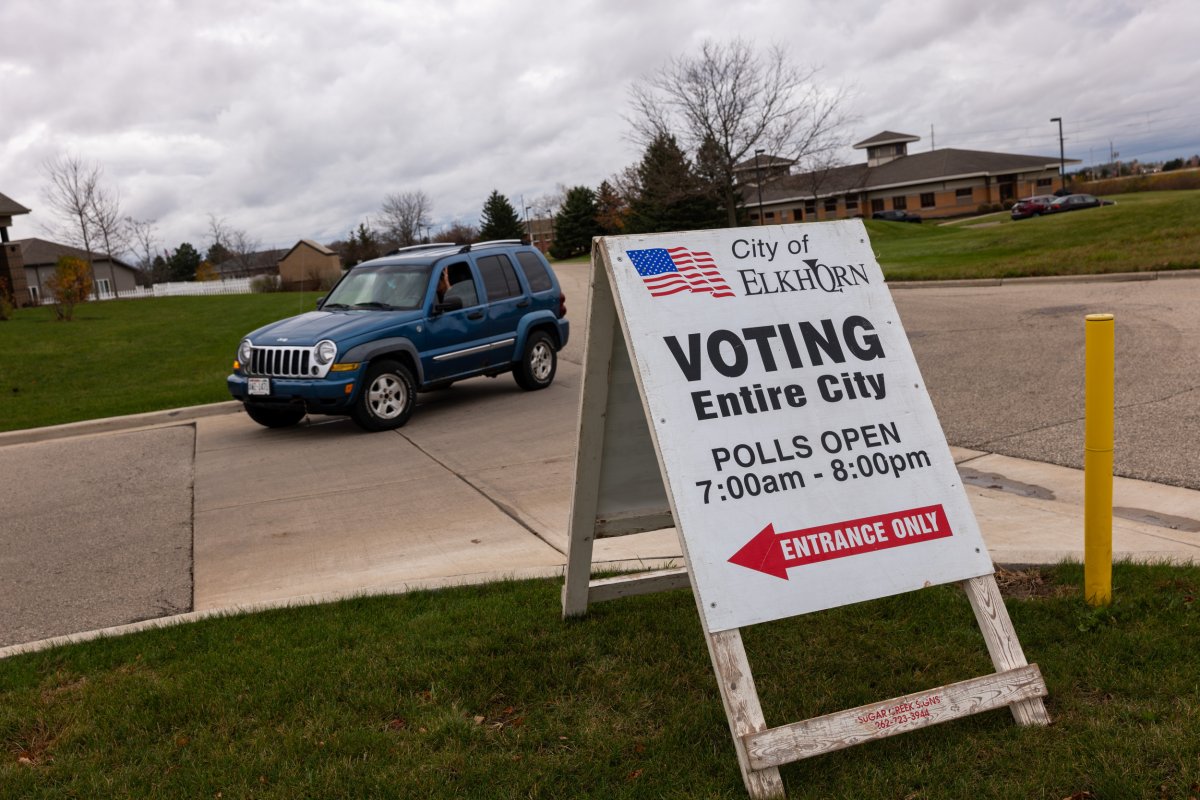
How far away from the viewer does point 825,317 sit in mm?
3939

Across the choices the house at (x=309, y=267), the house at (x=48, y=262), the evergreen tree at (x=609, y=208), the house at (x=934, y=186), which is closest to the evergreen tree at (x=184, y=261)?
the house at (x=309, y=267)

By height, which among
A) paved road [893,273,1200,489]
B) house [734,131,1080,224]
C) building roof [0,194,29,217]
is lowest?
paved road [893,273,1200,489]

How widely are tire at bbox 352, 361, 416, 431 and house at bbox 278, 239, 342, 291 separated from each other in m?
42.2

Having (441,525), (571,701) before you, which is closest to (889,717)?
(571,701)

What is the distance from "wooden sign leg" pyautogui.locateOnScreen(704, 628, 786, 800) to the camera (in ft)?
10.5

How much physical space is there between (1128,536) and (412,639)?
155 inches

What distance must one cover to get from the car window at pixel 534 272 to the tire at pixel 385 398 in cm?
236

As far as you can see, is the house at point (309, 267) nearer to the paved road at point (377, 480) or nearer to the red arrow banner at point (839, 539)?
the paved road at point (377, 480)

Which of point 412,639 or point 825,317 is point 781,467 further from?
point 412,639

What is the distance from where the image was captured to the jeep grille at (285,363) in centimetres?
1045

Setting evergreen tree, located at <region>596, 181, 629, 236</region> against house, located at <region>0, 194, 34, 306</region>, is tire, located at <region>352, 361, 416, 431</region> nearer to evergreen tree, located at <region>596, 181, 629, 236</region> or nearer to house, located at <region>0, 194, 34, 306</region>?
house, located at <region>0, 194, 34, 306</region>

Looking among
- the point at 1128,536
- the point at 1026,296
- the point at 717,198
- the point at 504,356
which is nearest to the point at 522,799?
the point at 1128,536

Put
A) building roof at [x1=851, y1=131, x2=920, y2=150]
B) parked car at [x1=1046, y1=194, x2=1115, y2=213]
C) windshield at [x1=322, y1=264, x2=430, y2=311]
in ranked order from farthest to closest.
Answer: building roof at [x1=851, y1=131, x2=920, y2=150] → parked car at [x1=1046, y1=194, x2=1115, y2=213] → windshield at [x1=322, y1=264, x2=430, y2=311]

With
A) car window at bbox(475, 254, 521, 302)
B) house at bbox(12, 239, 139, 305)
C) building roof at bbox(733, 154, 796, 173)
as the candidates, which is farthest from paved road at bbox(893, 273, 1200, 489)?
house at bbox(12, 239, 139, 305)
